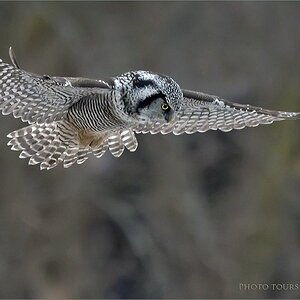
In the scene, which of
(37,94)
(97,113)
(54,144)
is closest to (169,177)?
(54,144)

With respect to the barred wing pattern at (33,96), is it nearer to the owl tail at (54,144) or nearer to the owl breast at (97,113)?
Answer: the owl breast at (97,113)

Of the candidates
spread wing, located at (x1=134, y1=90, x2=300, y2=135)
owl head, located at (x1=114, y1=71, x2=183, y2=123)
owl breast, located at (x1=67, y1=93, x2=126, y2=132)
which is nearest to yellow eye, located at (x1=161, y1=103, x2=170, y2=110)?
owl head, located at (x1=114, y1=71, x2=183, y2=123)

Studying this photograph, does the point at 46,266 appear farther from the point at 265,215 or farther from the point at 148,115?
the point at 148,115

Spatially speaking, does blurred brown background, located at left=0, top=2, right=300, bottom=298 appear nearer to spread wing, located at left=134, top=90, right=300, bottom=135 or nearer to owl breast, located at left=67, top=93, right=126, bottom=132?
spread wing, located at left=134, top=90, right=300, bottom=135

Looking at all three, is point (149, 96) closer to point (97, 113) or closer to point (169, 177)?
point (97, 113)

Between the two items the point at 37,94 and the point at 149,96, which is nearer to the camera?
the point at 149,96

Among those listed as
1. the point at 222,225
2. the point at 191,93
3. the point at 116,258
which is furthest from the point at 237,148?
the point at 191,93

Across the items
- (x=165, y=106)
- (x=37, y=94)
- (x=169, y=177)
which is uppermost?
(x=37, y=94)
